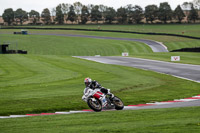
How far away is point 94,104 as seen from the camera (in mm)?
14664

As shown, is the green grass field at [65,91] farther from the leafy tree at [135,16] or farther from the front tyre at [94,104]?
the leafy tree at [135,16]

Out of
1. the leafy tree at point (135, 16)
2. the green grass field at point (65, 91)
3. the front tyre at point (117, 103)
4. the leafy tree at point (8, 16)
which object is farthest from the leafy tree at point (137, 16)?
the front tyre at point (117, 103)

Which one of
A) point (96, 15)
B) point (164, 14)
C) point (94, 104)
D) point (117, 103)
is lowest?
point (117, 103)

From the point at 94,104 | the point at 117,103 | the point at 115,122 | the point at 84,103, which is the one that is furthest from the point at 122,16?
the point at 115,122

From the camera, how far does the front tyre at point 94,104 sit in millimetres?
14570

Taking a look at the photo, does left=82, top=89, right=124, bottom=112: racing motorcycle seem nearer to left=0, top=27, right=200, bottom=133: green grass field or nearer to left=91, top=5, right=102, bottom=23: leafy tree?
left=0, top=27, right=200, bottom=133: green grass field

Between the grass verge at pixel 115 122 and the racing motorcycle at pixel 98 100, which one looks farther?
the racing motorcycle at pixel 98 100

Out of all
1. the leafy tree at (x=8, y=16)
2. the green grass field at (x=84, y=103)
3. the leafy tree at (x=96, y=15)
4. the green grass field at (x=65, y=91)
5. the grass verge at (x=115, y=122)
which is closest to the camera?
the grass verge at (x=115, y=122)

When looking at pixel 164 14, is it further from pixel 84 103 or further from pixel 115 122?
pixel 115 122

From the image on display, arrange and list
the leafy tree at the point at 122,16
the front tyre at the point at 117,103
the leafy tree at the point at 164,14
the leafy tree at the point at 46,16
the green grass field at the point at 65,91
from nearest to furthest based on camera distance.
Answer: the front tyre at the point at 117,103 < the green grass field at the point at 65,91 < the leafy tree at the point at 164,14 < the leafy tree at the point at 122,16 < the leafy tree at the point at 46,16

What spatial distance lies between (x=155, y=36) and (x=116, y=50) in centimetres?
2010

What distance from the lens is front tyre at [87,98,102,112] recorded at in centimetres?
1457

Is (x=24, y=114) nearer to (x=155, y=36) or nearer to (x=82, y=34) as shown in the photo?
(x=155, y=36)

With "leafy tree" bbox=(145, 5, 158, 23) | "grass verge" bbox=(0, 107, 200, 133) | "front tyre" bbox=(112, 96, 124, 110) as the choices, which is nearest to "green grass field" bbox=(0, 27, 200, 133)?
"grass verge" bbox=(0, 107, 200, 133)
